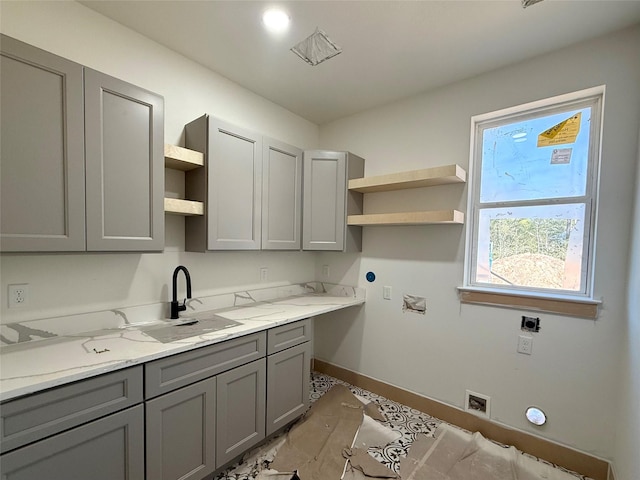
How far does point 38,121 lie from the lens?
1.26 metres

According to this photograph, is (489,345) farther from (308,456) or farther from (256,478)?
(256,478)

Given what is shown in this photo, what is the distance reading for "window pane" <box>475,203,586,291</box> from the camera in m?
1.87

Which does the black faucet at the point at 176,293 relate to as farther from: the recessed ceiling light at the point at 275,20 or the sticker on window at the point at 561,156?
the sticker on window at the point at 561,156

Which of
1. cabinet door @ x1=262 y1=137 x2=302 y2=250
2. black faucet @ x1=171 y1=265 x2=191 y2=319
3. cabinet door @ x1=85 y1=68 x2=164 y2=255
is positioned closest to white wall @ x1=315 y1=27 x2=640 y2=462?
cabinet door @ x1=262 y1=137 x2=302 y2=250

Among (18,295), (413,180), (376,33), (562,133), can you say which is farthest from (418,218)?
(18,295)

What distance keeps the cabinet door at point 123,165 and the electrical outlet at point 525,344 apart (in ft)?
8.15

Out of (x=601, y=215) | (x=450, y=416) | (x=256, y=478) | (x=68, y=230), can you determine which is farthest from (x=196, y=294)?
(x=601, y=215)

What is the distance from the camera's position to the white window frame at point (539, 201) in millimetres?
1778

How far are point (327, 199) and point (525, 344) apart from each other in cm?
189

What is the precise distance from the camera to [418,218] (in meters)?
2.19

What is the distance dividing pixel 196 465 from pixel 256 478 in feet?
1.26

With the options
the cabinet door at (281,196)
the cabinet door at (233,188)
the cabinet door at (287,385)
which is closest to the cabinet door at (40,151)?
the cabinet door at (233,188)

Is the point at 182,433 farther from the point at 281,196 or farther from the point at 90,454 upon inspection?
the point at 281,196

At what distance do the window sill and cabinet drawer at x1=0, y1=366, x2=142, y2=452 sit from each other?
2.21 meters
